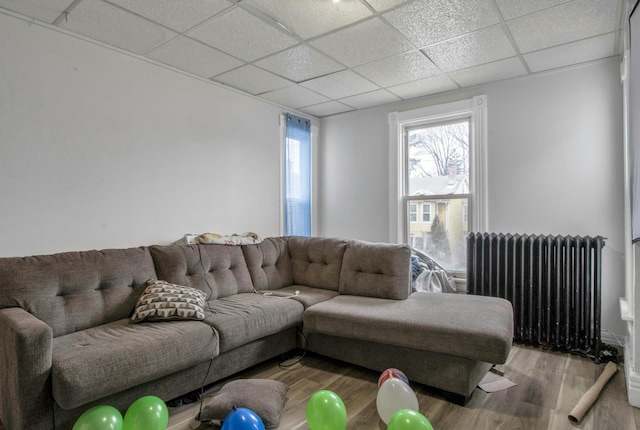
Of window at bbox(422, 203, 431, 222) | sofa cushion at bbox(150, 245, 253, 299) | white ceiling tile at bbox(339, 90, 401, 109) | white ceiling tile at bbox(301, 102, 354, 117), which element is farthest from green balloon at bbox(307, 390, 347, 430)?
white ceiling tile at bbox(301, 102, 354, 117)

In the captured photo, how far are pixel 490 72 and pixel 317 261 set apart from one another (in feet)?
8.06

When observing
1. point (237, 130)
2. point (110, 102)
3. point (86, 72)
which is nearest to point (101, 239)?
point (110, 102)

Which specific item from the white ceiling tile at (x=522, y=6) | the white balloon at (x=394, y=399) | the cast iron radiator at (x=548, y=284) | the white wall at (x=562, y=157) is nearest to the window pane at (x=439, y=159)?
the white wall at (x=562, y=157)

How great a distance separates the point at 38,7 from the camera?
7.65 ft

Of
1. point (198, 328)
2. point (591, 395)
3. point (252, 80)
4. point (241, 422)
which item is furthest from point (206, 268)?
point (591, 395)

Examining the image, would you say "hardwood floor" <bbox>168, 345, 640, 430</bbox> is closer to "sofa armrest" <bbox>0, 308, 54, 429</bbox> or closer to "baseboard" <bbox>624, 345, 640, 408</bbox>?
"baseboard" <bbox>624, 345, 640, 408</bbox>

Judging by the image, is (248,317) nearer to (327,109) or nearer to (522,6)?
(522,6)

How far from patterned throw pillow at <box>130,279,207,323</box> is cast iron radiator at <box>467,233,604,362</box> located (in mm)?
2605

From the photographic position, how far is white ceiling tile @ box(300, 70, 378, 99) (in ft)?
11.6

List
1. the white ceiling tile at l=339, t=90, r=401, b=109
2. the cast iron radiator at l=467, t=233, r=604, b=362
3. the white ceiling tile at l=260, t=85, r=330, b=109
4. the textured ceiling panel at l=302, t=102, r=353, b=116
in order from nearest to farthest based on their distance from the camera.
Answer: the cast iron radiator at l=467, t=233, r=604, b=362, the white ceiling tile at l=260, t=85, r=330, b=109, the white ceiling tile at l=339, t=90, r=401, b=109, the textured ceiling panel at l=302, t=102, r=353, b=116

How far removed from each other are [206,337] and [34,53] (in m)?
2.29

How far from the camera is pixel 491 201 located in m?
3.68

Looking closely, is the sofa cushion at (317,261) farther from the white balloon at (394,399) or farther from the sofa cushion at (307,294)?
the white balloon at (394,399)

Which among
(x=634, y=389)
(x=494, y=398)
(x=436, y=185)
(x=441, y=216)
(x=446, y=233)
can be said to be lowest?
(x=494, y=398)
